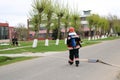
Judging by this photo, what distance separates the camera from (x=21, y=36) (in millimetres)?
98062

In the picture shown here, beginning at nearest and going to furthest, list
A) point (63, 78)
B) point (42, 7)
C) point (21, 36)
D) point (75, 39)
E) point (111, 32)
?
point (63, 78), point (75, 39), point (42, 7), point (21, 36), point (111, 32)

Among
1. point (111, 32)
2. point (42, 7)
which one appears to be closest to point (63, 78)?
point (42, 7)

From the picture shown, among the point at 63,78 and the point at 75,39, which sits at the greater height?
the point at 75,39

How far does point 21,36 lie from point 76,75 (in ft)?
284

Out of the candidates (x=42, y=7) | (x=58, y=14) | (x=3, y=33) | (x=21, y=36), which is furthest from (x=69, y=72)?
(x=21, y=36)

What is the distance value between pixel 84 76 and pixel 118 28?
4773 inches

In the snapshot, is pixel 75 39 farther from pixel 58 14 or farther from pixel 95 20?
pixel 95 20

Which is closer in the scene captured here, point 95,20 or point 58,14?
point 58,14

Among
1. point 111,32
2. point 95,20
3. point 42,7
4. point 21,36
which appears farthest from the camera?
point 111,32

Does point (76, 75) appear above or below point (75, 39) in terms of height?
below

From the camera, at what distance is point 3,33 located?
58.0 m

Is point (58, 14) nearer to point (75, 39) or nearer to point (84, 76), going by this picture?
point (75, 39)

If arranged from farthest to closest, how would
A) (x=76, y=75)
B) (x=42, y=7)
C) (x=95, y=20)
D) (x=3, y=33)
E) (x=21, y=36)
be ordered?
(x=21, y=36)
(x=95, y=20)
(x=3, y=33)
(x=42, y=7)
(x=76, y=75)

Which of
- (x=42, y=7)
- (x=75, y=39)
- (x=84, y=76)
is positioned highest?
(x=42, y=7)
